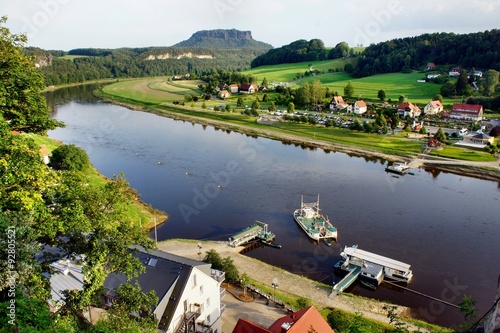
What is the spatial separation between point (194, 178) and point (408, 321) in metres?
25.2

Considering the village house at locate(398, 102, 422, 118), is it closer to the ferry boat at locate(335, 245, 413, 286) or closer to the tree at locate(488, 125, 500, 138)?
the tree at locate(488, 125, 500, 138)

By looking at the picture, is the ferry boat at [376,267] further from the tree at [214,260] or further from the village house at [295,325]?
the village house at [295,325]

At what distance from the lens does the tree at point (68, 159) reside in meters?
35.1

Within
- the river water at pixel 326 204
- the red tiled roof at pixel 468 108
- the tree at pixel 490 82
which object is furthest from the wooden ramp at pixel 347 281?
the tree at pixel 490 82

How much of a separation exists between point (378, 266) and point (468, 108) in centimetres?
5152

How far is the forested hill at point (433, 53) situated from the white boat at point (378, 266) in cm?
8266

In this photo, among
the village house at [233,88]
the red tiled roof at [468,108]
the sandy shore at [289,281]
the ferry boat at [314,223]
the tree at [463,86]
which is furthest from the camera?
the village house at [233,88]

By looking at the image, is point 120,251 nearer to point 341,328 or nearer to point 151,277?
point 151,277

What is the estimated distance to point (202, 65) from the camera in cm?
17862

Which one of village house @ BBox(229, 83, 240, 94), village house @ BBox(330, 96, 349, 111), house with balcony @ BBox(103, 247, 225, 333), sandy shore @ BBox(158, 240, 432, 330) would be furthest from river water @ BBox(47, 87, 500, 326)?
village house @ BBox(229, 83, 240, 94)

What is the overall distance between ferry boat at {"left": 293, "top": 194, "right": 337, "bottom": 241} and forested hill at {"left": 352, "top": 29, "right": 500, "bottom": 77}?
3096 inches

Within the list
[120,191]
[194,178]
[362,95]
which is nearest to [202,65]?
[362,95]

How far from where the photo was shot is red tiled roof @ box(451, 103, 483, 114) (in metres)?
63.2

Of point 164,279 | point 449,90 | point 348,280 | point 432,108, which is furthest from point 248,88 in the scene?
point 164,279
